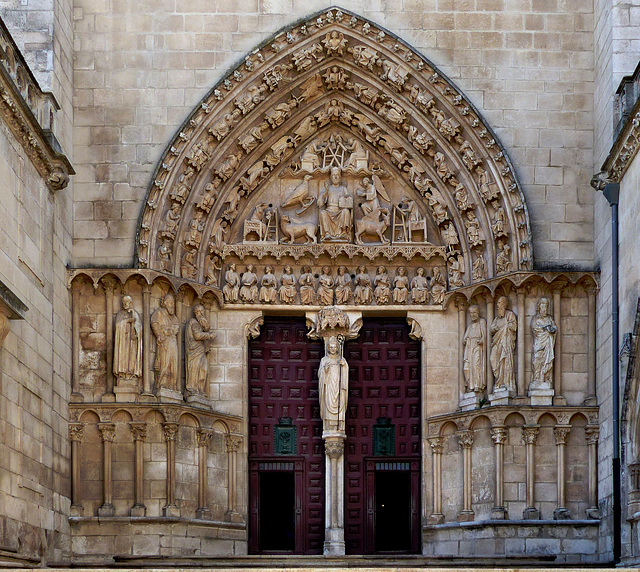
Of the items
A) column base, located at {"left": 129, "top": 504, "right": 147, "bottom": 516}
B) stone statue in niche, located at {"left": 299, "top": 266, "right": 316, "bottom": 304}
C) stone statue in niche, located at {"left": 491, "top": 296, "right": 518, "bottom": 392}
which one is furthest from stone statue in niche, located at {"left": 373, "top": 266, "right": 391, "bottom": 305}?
column base, located at {"left": 129, "top": 504, "right": 147, "bottom": 516}

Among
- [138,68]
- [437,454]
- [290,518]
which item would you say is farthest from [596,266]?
[138,68]

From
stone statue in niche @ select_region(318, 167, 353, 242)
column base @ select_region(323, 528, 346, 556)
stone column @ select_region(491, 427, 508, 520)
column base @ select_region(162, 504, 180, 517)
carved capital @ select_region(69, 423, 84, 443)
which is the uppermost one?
stone statue in niche @ select_region(318, 167, 353, 242)

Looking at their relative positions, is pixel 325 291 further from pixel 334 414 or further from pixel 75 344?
pixel 75 344

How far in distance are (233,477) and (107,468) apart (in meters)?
1.70

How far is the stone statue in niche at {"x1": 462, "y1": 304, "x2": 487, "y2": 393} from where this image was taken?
714 inches

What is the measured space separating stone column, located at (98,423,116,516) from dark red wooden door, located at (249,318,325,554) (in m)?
1.97

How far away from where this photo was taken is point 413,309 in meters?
18.8

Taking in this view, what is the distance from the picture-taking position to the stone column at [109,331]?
58.1 feet

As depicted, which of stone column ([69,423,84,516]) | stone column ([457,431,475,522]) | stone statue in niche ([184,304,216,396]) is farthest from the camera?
stone statue in niche ([184,304,216,396])

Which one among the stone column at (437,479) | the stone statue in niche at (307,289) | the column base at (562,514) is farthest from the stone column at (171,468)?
the column base at (562,514)

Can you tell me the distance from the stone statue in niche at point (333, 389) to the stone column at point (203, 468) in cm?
147

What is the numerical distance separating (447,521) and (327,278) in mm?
3387

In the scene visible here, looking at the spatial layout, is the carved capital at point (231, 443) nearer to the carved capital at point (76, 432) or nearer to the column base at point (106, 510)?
the column base at point (106, 510)

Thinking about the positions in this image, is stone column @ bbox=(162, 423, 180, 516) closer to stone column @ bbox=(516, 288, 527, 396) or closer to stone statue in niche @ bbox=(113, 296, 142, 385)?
stone statue in niche @ bbox=(113, 296, 142, 385)
